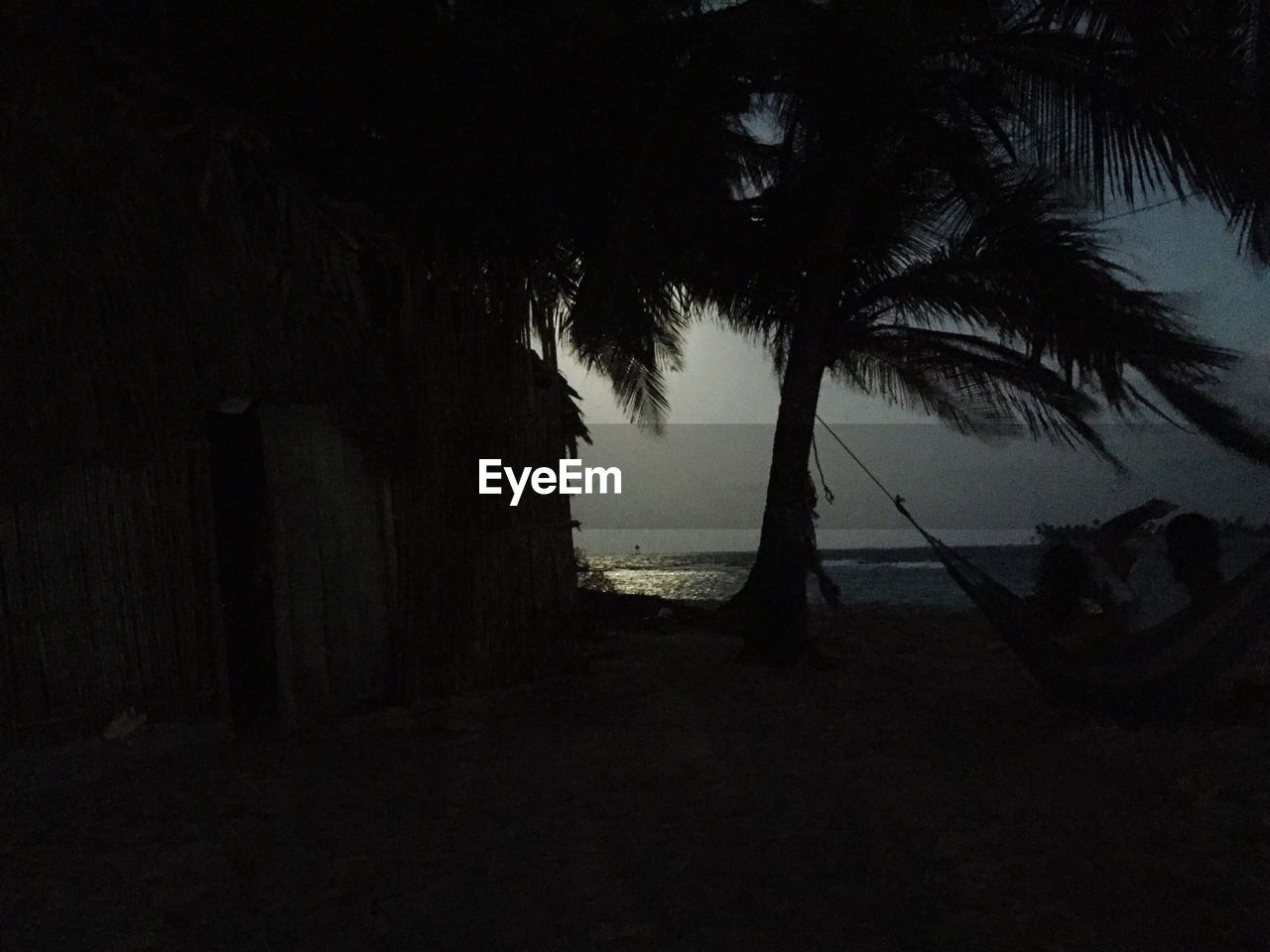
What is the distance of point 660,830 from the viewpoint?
2869mm

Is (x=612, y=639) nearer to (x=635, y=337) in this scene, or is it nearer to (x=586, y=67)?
(x=635, y=337)

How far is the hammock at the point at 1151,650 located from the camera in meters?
3.49

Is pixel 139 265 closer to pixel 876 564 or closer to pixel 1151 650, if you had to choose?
pixel 1151 650

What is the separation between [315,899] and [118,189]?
2.89 metres

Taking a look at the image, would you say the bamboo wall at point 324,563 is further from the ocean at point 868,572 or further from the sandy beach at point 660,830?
the ocean at point 868,572

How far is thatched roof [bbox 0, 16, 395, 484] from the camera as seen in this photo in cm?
346

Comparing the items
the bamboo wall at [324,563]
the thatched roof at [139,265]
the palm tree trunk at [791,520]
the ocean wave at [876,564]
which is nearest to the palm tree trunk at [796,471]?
the palm tree trunk at [791,520]

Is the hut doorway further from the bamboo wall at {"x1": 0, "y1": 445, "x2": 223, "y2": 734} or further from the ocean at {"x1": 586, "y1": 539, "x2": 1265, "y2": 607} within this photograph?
the ocean at {"x1": 586, "y1": 539, "x2": 1265, "y2": 607}

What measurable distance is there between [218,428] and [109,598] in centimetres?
106

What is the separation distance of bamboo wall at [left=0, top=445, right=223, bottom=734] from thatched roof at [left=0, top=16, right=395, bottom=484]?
22 centimetres

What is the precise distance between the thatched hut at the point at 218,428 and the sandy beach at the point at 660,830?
357mm

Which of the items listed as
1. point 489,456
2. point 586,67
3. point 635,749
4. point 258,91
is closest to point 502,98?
point 586,67

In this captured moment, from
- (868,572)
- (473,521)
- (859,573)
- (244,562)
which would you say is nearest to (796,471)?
(473,521)

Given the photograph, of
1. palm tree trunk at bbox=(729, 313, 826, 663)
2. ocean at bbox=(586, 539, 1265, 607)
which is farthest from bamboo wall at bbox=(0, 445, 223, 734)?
ocean at bbox=(586, 539, 1265, 607)
